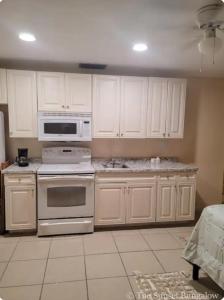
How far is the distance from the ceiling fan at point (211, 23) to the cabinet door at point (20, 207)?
2.53 meters

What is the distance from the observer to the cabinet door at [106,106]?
326 cm

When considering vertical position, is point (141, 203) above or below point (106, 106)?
below

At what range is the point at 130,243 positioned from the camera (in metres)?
2.88

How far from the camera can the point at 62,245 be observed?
278 cm

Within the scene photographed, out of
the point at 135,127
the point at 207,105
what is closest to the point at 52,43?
the point at 135,127

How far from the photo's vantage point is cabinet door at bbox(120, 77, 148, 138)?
131 inches

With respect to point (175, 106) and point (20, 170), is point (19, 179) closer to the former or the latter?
point (20, 170)

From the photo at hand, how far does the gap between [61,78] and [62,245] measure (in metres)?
2.20

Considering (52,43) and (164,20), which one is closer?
(164,20)

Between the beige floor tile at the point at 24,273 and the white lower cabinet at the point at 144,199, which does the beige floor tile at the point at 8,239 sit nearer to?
the beige floor tile at the point at 24,273

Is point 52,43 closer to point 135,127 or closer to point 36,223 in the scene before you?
point 135,127

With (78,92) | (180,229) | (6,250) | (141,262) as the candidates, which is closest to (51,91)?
(78,92)

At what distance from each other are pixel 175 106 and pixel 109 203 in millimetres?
1751

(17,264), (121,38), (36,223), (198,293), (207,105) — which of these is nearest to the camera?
(198,293)
